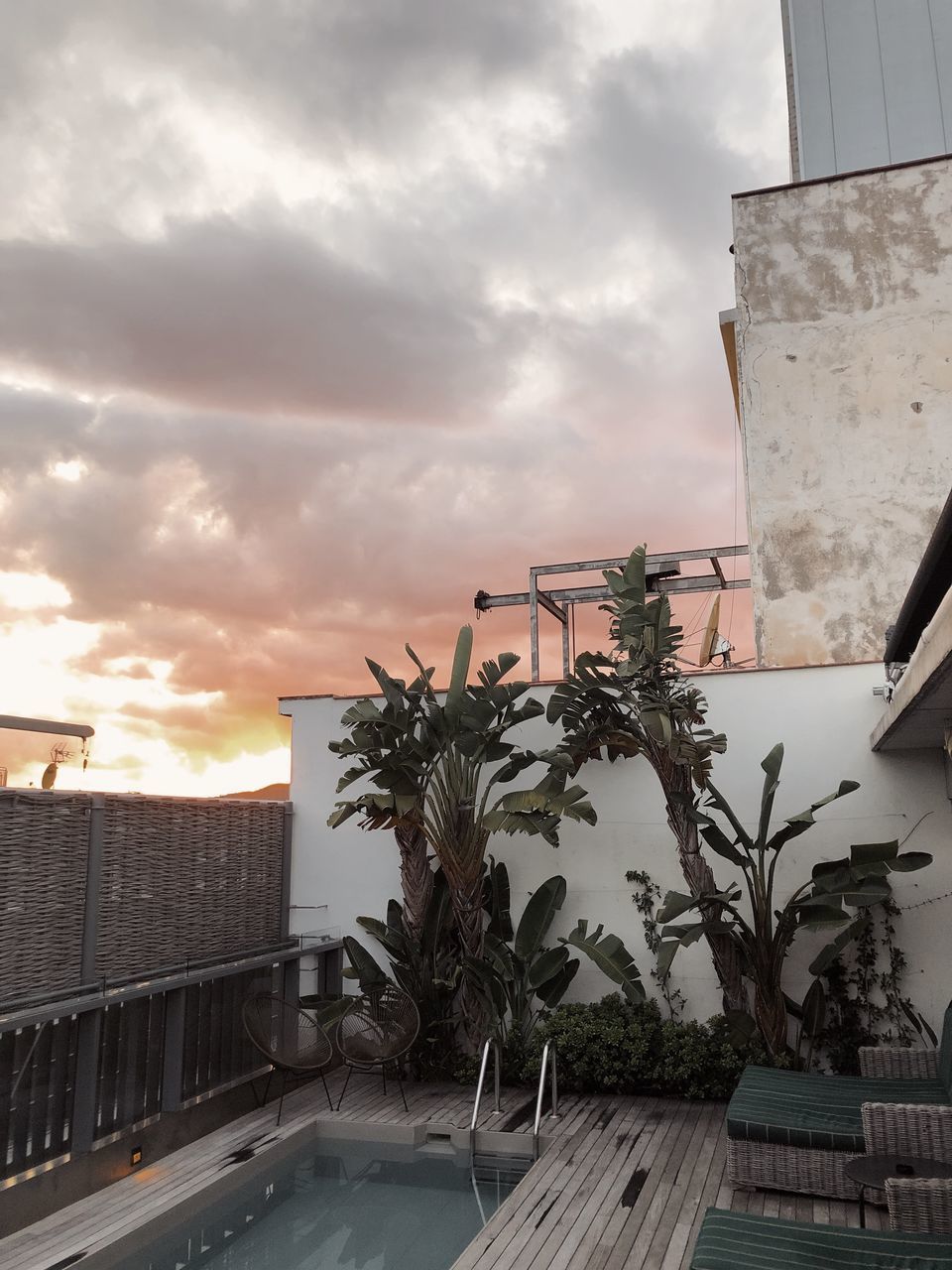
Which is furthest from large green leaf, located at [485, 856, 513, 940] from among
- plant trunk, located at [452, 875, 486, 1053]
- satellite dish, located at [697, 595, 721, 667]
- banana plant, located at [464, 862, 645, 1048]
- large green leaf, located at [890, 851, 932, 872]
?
large green leaf, located at [890, 851, 932, 872]

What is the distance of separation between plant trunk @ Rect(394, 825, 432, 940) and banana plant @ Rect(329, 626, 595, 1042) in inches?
4.1

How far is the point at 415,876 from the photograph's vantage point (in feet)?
23.5

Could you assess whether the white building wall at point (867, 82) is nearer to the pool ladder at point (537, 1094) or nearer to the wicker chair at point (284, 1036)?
the pool ladder at point (537, 1094)

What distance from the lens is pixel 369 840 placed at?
8180mm

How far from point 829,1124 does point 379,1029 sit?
3360 mm

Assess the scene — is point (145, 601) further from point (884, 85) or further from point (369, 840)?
point (884, 85)

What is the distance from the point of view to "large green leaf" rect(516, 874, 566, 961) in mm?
7074

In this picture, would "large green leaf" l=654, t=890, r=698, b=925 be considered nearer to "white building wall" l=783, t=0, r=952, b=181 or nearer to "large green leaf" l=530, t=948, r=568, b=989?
"large green leaf" l=530, t=948, r=568, b=989

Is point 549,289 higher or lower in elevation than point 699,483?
higher

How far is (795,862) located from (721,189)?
7799mm

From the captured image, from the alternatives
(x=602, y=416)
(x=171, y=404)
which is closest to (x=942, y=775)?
(x=602, y=416)

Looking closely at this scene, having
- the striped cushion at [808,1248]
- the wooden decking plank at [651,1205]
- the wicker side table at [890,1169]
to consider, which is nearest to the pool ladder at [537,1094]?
the wooden decking plank at [651,1205]

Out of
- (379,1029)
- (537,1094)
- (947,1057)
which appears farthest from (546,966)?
(947,1057)

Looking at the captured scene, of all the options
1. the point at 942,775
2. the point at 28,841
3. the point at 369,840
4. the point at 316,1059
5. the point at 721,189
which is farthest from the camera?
the point at 721,189
